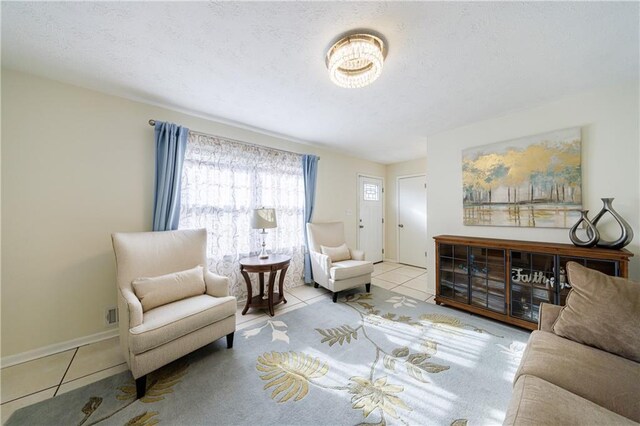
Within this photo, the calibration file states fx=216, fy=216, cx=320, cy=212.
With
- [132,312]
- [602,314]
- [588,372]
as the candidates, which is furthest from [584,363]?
[132,312]

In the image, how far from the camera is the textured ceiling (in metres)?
1.29

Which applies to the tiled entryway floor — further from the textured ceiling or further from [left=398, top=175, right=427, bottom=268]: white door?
[left=398, top=175, right=427, bottom=268]: white door

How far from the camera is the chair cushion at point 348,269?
9.53 ft

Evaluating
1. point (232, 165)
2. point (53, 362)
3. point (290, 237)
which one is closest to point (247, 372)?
point (53, 362)

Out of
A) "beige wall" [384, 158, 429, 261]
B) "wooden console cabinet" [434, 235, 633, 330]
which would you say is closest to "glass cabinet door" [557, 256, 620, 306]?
"wooden console cabinet" [434, 235, 633, 330]

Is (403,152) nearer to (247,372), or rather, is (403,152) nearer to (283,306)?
(283,306)

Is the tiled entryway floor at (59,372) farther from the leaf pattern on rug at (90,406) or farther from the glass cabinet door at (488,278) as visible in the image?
the glass cabinet door at (488,278)

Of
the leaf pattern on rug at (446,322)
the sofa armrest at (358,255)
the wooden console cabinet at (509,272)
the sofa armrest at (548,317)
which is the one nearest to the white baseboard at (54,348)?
the sofa armrest at (358,255)

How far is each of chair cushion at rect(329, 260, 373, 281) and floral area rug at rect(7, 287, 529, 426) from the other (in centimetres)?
68

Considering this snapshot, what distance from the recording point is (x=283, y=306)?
9.19 ft

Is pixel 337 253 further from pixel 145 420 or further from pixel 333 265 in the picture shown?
pixel 145 420

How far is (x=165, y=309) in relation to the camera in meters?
1.72

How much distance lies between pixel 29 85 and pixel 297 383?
329cm

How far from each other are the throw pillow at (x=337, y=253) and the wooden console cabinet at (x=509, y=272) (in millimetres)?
1287
